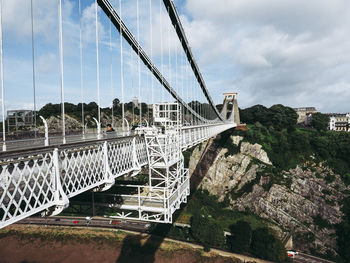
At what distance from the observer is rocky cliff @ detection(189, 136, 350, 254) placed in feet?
109

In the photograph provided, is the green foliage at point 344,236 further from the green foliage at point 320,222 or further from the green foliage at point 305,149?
the green foliage at point 305,149

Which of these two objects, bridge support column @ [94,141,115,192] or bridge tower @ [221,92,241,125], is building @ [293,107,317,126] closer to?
bridge tower @ [221,92,241,125]

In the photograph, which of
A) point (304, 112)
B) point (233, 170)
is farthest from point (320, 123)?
point (304, 112)

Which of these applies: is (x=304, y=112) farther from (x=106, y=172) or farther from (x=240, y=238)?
(x=106, y=172)

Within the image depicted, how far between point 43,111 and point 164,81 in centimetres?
3307

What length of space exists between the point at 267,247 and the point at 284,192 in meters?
12.1

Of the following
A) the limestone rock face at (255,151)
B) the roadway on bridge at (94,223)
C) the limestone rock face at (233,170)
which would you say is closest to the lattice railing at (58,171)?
the roadway on bridge at (94,223)

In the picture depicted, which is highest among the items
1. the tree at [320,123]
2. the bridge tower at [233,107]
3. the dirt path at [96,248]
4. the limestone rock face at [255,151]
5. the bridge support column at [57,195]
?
the bridge tower at [233,107]

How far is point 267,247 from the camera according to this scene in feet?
94.1

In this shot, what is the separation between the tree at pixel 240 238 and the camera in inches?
1185

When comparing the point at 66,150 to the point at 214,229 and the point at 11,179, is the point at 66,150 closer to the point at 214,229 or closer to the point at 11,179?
the point at 11,179

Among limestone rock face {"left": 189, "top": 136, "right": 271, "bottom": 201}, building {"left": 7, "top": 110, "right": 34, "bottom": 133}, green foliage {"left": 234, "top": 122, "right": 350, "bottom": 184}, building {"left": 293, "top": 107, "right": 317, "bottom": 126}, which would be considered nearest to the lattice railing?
building {"left": 7, "top": 110, "right": 34, "bottom": 133}

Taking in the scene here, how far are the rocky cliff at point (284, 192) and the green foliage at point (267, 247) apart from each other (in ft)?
17.0

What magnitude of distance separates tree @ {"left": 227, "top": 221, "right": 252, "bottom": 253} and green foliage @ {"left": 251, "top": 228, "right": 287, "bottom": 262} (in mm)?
993
